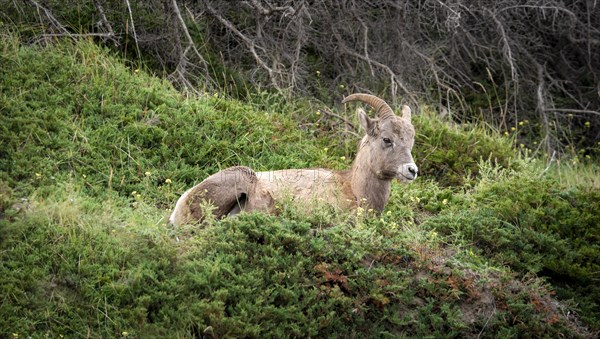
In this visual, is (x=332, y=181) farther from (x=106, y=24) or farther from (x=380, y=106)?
(x=106, y=24)

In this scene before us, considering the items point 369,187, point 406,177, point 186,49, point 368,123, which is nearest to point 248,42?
point 186,49

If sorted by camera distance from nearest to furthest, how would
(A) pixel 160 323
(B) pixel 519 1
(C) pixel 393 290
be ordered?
(A) pixel 160 323 < (C) pixel 393 290 < (B) pixel 519 1

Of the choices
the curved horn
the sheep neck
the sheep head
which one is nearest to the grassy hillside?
the sheep neck

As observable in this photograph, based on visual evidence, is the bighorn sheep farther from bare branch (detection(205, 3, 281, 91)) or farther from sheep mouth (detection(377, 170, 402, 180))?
bare branch (detection(205, 3, 281, 91))

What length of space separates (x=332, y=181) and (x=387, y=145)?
698mm

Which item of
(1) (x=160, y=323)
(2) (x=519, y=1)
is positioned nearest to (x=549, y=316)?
(1) (x=160, y=323)

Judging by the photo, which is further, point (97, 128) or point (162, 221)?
point (97, 128)

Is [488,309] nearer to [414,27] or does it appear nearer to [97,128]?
[97,128]

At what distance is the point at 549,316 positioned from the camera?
26.6 ft

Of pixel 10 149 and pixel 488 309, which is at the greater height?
pixel 10 149

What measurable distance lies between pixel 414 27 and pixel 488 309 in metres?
6.79

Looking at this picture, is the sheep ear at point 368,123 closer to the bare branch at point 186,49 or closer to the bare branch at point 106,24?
the bare branch at point 186,49

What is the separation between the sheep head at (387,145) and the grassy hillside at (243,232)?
510 millimetres

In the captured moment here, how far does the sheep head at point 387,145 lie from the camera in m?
9.54
